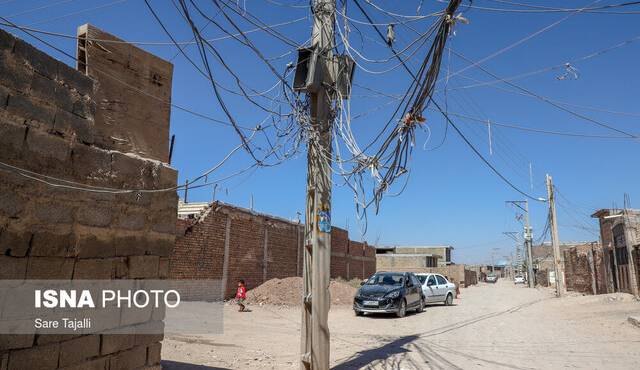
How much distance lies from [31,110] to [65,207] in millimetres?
848

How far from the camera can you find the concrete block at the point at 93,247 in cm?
428

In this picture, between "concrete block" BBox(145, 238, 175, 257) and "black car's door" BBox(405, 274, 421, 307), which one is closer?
"concrete block" BBox(145, 238, 175, 257)

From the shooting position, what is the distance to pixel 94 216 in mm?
4457

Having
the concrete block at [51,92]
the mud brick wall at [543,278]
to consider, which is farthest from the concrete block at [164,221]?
the mud brick wall at [543,278]

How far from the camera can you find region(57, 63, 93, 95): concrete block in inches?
170

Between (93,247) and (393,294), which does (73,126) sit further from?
(393,294)

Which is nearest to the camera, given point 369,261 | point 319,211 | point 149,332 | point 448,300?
point 149,332

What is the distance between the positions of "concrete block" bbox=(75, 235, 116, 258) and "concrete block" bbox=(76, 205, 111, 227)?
13 cm

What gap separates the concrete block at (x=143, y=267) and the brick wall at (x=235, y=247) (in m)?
9.38

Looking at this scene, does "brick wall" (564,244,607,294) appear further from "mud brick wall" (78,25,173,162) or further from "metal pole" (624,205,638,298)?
"mud brick wall" (78,25,173,162)

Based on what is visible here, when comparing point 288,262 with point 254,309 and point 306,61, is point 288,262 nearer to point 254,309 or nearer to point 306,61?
point 254,309

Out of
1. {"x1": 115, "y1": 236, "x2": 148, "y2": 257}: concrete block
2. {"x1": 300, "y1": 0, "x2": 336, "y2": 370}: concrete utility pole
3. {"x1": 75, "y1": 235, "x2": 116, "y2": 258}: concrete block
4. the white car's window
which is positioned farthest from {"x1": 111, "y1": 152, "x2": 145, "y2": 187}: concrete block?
the white car's window

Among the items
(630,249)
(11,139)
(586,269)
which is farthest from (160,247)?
(586,269)

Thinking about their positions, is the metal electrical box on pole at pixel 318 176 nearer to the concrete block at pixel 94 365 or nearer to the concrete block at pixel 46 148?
the concrete block at pixel 94 365
